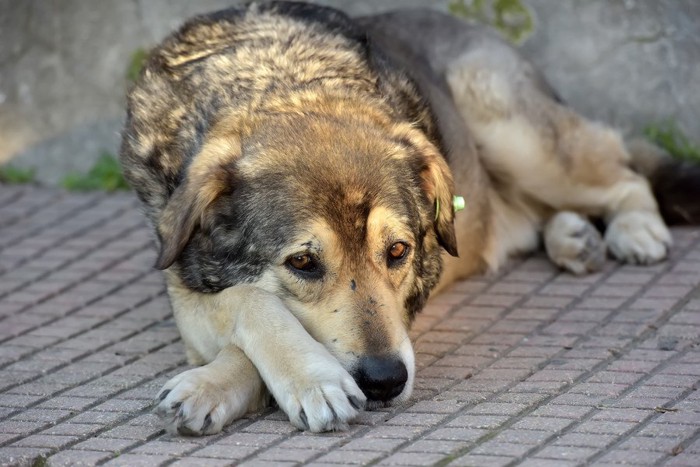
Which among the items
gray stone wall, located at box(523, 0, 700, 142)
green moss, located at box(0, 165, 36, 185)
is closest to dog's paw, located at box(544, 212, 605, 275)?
gray stone wall, located at box(523, 0, 700, 142)

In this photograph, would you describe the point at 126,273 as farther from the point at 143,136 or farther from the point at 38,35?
the point at 38,35

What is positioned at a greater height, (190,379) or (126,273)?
(190,379)

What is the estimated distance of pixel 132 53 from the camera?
333 inches

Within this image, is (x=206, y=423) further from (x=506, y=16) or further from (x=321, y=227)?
(x=506, y=16)

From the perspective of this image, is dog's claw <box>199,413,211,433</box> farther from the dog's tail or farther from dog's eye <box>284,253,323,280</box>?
the dog's tail

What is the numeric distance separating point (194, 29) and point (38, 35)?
9.23 feet

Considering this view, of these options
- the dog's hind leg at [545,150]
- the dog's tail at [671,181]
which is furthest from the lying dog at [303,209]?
the dog's tail at [671,181]

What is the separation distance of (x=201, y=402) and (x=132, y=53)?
4.49 metres

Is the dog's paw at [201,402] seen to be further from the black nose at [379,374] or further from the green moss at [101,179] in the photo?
the green moss at [101,179]

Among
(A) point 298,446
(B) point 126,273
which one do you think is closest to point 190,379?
(A) point 298,446

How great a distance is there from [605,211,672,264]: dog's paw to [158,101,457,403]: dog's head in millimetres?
1972

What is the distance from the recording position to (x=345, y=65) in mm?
5668

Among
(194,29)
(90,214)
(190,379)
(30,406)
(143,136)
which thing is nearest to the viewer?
(190,379)

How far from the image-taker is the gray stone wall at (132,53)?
7.71 m
